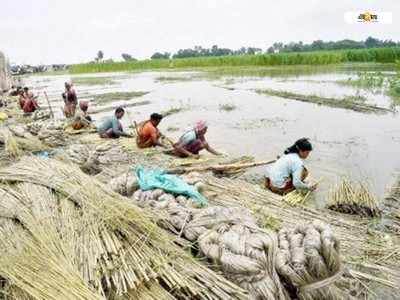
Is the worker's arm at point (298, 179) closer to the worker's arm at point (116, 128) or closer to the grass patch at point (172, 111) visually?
the worker's arm at point (116, 128)

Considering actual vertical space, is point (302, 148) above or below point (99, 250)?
above

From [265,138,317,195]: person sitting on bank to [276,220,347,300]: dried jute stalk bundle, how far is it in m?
2.14

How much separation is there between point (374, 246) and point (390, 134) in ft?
23.4

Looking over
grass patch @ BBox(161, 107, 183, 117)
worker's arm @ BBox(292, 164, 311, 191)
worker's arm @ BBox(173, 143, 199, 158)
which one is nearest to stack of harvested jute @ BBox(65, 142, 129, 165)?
worker's arm @ BBox(173, 143, 199, 158)

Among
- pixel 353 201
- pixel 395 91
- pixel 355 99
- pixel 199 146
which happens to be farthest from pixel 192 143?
pixel 395 91

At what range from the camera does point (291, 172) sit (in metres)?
5.47

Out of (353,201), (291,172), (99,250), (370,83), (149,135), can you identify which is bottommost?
(370,83)

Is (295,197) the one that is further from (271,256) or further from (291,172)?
(271,256)

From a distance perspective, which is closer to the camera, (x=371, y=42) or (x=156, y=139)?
(x=156, y=139)

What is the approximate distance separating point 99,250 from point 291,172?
3.10m

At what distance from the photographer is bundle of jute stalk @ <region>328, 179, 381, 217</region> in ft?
16.3

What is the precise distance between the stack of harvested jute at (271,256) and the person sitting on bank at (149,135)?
14.5ft

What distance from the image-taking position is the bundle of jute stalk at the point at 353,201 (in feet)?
16.3

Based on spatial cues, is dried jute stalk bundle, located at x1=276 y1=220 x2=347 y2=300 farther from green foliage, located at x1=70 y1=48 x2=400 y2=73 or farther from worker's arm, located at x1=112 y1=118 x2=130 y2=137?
green foliage, located at x1=70 y1=48 x2=400 y2=73
